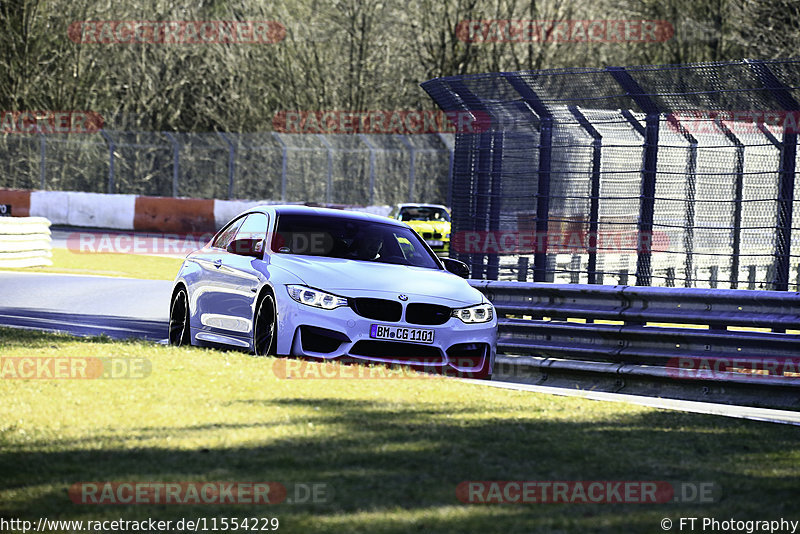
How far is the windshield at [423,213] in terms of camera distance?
92.8 feet

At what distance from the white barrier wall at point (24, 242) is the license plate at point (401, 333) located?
45.1ft

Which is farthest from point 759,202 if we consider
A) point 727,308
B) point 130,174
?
point 130,174

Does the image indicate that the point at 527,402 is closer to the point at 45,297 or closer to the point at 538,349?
the point at 538,349

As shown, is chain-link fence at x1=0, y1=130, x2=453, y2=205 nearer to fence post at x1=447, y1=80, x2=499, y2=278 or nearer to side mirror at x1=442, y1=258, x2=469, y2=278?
fence post at x1=447, y1=80, x2=499, y2=278

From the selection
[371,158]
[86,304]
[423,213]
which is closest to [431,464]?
[86,304]

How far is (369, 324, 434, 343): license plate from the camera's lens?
31.2 feet

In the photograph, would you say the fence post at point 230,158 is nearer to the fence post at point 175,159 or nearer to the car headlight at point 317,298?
the fence post at point 175,159

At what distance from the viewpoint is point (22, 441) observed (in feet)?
20.7

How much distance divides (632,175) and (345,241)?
3.80m

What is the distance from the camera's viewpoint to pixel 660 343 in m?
10.7

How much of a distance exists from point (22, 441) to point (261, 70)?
143ft

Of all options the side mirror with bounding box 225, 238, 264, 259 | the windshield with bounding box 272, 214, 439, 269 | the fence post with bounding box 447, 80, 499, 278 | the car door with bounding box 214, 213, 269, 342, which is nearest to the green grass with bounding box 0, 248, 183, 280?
the fence post with bounding box 447, 80, 499, 278

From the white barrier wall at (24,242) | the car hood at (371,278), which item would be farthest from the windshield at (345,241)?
the white barrier wall at (24,242)

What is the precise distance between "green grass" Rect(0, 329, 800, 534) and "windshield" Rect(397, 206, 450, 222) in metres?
19.7
